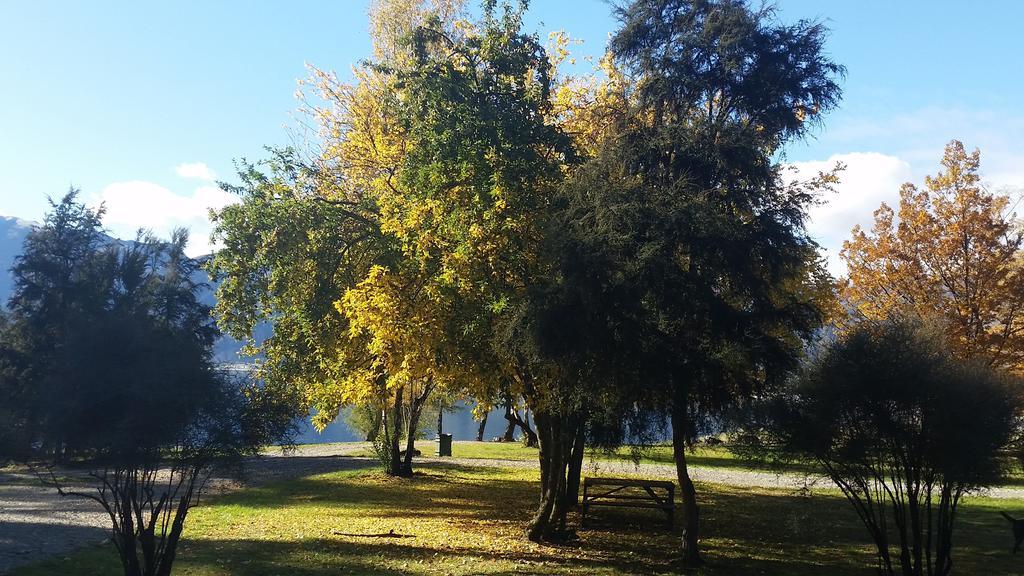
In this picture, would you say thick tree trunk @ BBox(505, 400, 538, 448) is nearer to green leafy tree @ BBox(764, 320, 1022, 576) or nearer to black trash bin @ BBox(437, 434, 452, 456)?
black trash bin @ BBox(437, 434, 452, 456)

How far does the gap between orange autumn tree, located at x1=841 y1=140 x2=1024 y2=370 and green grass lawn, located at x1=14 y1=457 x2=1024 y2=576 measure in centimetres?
622

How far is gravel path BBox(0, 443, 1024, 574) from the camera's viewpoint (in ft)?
45.8

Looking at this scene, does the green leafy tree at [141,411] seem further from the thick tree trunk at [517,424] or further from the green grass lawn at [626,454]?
the green grass lawn at [626,454]

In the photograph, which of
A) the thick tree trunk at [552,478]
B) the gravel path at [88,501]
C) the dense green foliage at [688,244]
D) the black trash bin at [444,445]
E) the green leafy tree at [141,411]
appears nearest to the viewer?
the green leafy tree at [141,411]

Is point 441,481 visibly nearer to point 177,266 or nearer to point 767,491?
point 767,491

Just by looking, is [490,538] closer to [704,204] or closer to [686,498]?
[686,498]

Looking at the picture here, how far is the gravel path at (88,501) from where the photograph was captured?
1395 cm

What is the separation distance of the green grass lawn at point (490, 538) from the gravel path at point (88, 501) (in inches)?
45.9

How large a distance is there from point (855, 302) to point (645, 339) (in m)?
19.3

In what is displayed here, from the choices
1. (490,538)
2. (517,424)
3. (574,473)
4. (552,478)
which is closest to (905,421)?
(552,478)

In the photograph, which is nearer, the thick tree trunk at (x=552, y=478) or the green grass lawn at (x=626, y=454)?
the thick tree trunk at (x=552, y=478)

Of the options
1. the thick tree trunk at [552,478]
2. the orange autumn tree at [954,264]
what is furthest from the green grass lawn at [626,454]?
the thick tree trunk at [552,478]

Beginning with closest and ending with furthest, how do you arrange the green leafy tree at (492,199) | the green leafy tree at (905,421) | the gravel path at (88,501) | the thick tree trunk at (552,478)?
the green leafy tree at (905,421), the green leafy tree at (492,199), the gravel path at (88,501), the thick tree trunk at (552,478)

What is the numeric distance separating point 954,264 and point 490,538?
20541mm
